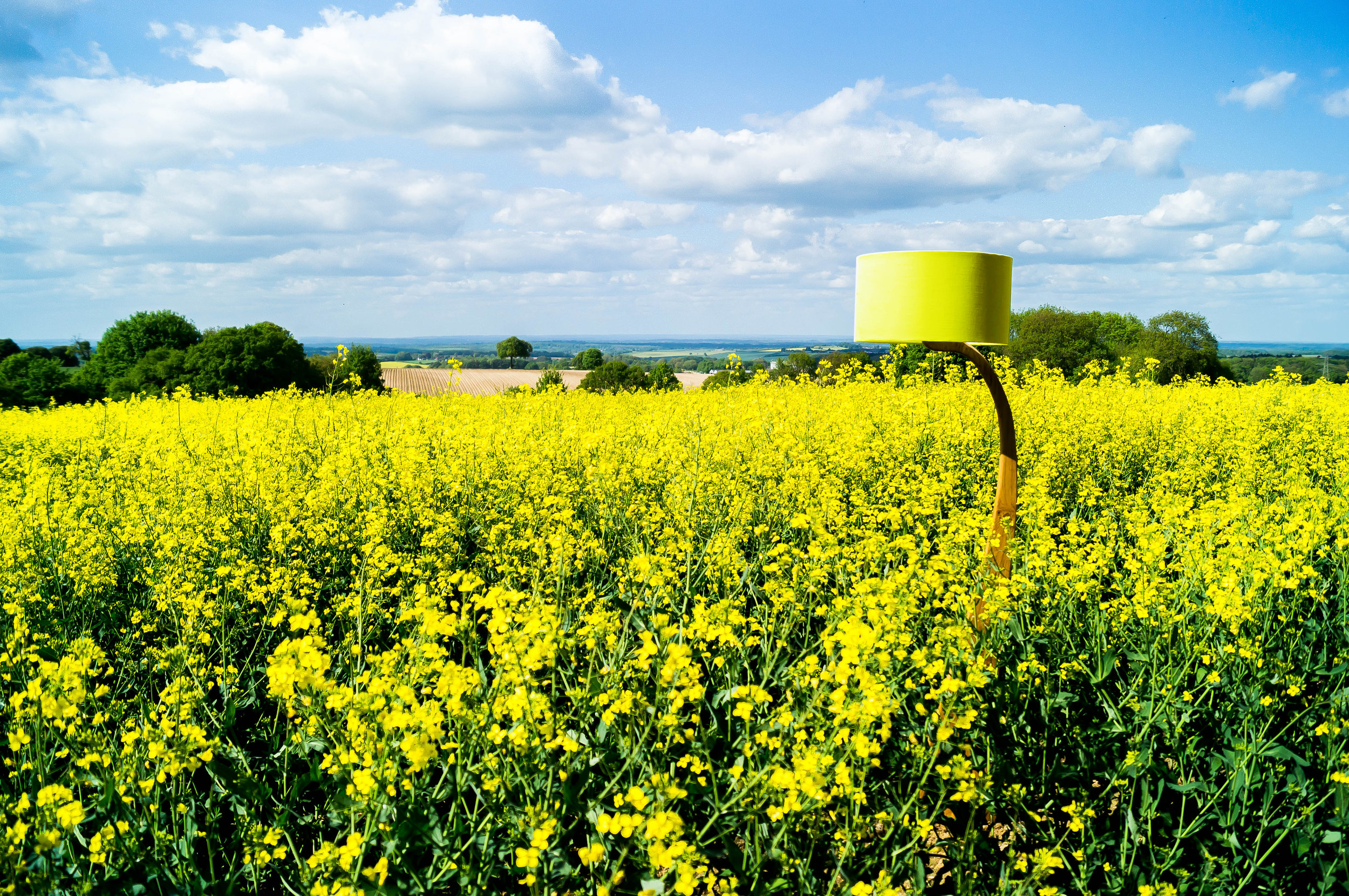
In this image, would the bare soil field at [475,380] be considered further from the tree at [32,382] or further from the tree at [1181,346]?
the tree at [1181,346]

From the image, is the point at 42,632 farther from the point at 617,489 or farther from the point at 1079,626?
the point at 1079,626

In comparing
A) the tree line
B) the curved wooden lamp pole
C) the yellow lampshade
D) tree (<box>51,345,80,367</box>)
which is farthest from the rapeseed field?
tree (<box>51,345,80,367</box>)

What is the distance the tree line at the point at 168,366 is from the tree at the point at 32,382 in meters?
0.05

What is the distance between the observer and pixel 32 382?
40.8 m

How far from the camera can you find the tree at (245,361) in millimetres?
40188

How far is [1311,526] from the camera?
3502mm

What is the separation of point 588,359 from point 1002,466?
69.2 m

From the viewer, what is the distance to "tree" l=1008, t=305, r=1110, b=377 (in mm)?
46531

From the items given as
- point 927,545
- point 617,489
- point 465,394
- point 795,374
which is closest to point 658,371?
point 795,374

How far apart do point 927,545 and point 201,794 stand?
324cm

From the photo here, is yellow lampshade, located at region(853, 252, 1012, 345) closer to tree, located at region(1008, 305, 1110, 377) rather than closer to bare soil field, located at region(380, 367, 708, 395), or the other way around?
bare soil field, located at region(380, 367, 708, 395)

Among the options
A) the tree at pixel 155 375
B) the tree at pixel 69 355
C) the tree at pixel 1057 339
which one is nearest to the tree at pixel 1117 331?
the tree at pixel 1057 339

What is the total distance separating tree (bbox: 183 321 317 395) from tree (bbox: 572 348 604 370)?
2640 cm

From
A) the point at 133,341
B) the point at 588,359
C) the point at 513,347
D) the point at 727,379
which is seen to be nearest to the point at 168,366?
the point at 133,341
